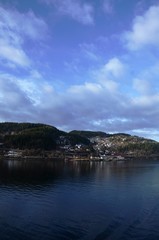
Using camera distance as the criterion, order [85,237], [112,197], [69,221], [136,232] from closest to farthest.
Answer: [85,237], [136,232], [69,221], [112,197]

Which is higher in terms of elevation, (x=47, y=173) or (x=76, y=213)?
(x=47, y=173)

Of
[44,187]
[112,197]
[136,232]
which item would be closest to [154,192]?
[112,197]

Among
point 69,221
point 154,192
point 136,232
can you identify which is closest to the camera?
point 136,232

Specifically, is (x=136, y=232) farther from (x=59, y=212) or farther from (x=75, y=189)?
(x=75, y=189)

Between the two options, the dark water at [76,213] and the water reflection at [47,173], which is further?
the water reflection at [47,173]

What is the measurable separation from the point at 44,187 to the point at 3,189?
898cm

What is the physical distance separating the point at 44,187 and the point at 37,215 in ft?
83.8

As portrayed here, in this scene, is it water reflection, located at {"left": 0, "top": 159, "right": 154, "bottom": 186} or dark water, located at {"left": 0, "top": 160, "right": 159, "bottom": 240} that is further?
water reflection, located at {"left": 0, "top": 159, "right": 154, "bottom": 186}

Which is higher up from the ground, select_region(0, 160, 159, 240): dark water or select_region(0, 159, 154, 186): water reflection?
select_region(0, 159, 154, 186): water reflection

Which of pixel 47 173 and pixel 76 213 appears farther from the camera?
pixel 47 173

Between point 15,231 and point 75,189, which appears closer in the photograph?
point 15,231

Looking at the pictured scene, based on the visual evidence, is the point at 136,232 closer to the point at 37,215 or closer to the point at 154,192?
the point at 37,215

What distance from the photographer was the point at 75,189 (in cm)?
6744

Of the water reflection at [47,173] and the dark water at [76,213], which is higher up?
the water reflection at [47,173]
